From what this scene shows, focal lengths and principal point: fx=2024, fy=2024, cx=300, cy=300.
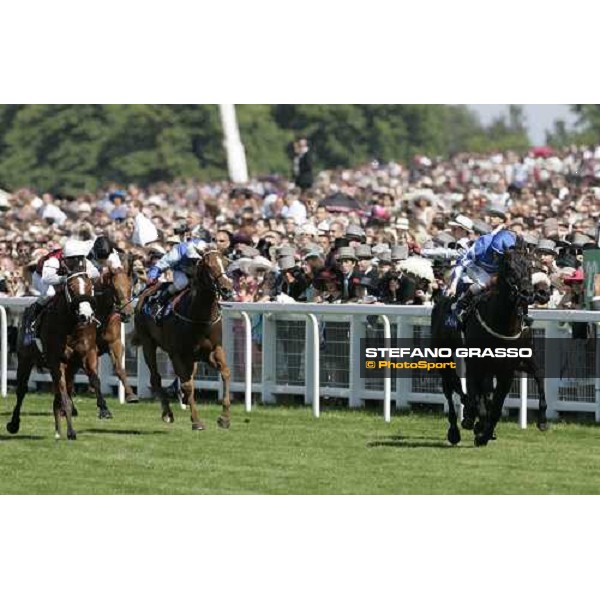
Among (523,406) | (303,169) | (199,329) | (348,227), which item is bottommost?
(523,406)

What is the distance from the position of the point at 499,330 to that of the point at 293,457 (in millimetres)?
1850

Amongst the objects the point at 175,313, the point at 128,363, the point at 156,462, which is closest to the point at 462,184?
the point at 128,363

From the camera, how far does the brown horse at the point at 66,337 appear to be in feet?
52.1

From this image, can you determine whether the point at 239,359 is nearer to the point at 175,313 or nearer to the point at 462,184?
the point at 175,313

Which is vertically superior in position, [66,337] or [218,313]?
[218,313]

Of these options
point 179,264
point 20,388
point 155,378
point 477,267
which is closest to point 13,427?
point 20,388

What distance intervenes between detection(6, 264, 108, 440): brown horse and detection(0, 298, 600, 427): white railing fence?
95.6 inches

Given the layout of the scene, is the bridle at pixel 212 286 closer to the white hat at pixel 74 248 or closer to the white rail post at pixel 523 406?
the white hat at pixel 74 248

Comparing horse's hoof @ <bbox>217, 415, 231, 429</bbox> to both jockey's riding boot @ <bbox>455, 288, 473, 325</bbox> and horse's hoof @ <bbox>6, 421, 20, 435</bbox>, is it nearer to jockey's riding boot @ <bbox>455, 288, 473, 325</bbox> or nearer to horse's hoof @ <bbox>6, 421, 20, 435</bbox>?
horse's hoof @ <bbox>6, 421, 20, 435</bbox>

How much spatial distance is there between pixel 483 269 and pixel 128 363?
6.16 metres

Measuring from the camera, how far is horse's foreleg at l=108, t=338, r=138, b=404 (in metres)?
18.9

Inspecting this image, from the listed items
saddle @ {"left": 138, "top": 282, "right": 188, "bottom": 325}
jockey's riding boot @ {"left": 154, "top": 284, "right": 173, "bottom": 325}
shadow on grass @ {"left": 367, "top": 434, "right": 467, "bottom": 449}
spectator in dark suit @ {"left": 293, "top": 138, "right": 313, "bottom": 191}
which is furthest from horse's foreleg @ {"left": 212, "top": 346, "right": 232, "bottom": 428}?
spectator in dark suit @ {"left": 293, "top": 138, "right": 313, "bottom": 191}

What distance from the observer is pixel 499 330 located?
15.3 meters

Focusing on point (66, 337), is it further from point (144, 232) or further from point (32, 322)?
point (144, 232)
